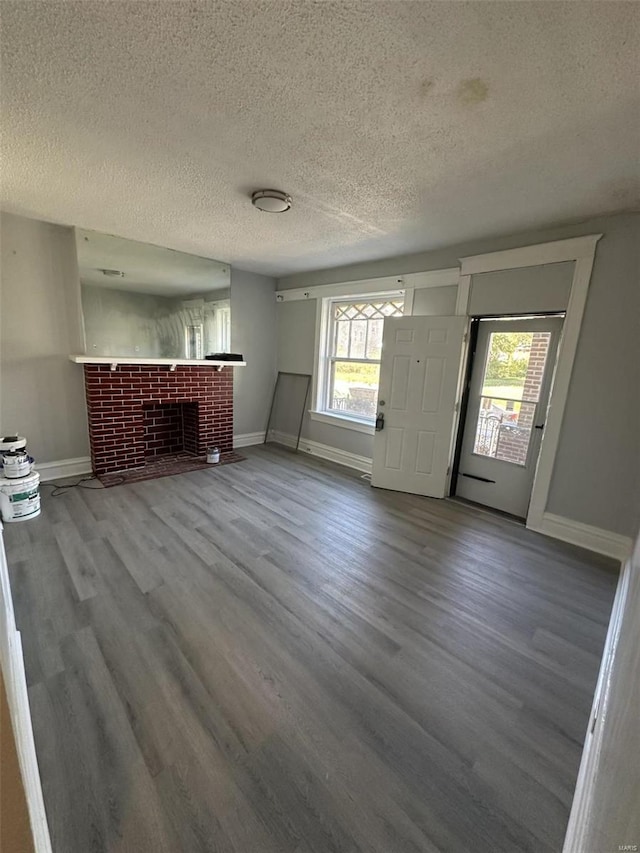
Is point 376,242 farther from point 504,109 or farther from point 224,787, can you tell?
point 224,787

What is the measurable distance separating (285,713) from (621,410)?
294 centimetres

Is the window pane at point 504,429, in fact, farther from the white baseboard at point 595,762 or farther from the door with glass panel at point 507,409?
the white baseboard at point 595,762

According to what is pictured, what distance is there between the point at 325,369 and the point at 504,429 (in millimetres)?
2435

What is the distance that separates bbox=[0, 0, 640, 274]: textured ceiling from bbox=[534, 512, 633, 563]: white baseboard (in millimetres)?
2340

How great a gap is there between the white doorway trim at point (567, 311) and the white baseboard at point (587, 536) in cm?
7

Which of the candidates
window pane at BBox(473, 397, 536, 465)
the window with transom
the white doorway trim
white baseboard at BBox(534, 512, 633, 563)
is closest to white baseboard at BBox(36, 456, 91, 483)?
the window with transom

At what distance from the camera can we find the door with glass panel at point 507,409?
303 cm

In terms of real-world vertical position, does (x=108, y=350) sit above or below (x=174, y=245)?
below

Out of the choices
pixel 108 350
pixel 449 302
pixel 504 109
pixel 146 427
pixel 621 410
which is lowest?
pixel 146 427

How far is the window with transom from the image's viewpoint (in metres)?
4.27

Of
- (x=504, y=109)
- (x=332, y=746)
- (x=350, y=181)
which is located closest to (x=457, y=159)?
(x=504, y=109)

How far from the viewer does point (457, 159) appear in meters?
1.86

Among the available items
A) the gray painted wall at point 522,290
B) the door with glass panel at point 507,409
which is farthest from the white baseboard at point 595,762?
the gray painted wall at point 522,290

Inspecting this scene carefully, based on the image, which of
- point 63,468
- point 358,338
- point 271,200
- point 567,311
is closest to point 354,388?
point 358,338
